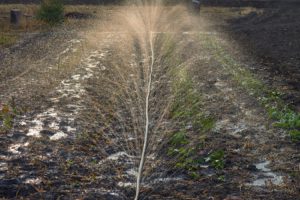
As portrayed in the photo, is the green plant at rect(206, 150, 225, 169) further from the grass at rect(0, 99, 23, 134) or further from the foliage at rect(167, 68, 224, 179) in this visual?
the grass at rect(0, 99, 23, 134)

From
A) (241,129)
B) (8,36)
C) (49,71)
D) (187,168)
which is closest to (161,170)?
(187,168)

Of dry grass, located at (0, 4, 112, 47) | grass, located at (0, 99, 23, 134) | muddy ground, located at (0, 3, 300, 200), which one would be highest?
grass, located at (0, 99, 23, 134)

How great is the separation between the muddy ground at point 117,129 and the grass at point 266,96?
0.13 meters

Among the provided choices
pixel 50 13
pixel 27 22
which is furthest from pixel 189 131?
pixel 50 13

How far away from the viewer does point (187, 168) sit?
614cm

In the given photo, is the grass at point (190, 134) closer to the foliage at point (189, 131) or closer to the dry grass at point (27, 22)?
the foliage at point (189, 131)

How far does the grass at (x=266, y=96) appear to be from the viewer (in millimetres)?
7755

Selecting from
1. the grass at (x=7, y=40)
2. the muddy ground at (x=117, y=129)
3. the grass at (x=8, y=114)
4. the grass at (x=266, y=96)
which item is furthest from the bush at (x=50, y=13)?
the grass at (x=8, y=114)

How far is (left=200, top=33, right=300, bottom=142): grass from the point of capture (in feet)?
25.4

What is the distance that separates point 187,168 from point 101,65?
733 centimetres

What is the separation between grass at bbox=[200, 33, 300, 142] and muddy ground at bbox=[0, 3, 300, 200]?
130 mm

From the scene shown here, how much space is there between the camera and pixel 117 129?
7773mm

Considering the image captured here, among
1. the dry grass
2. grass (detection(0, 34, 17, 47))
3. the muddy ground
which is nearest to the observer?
the muddy ground

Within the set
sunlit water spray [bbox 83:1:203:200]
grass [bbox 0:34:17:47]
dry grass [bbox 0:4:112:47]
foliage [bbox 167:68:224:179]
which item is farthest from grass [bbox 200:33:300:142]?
dry grass [bbox 0:4:112:47]
